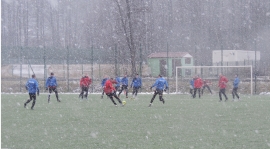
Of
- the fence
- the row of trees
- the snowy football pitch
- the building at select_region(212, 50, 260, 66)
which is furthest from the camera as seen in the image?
the row of trees

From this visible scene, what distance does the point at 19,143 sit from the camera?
10.4 metres

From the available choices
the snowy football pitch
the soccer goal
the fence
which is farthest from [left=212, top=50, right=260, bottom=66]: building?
the snowy football pitch

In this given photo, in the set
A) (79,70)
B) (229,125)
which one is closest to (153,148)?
(229,125)

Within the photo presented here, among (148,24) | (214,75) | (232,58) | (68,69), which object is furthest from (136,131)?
(148,24)

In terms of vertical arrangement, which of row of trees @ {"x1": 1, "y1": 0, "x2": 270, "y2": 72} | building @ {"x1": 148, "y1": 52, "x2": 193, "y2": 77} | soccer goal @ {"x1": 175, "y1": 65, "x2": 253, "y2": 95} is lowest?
soccer goal @ {"x1": 175, "y1": 65, "x2": 253, "y2": 95}

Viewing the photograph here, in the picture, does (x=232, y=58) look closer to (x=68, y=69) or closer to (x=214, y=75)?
(x=214, y=75)

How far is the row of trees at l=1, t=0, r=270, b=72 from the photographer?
207 feet

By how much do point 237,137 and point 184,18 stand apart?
2444 inches

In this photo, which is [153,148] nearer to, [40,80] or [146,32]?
[40,80]

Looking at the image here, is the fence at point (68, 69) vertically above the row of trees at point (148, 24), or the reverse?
the row of trees at point (148, 24)

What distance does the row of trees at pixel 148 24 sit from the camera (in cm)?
6312

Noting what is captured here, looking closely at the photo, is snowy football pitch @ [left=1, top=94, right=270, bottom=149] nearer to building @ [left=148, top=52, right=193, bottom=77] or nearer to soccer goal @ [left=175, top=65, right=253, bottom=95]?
soccer goal @ [left=175, top=65, right=253, bottom=95]

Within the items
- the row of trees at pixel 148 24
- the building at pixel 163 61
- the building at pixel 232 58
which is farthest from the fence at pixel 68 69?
the row of trees at pixel 148 24

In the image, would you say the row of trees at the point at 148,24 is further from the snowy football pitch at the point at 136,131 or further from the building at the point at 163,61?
the snowy football pitch at the point at 136,131
